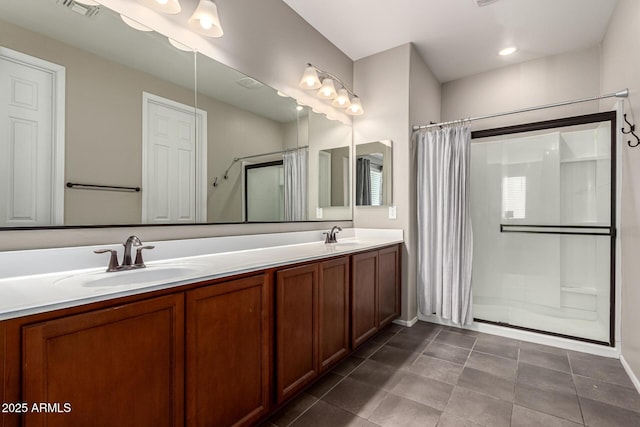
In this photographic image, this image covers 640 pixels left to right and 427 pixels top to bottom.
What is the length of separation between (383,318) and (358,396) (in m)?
0.86

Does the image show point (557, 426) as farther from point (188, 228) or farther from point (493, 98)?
point (493, 98)

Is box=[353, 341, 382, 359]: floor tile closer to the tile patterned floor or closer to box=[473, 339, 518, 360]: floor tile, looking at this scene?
the tile patterned floor

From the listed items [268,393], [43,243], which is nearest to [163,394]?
[268,393]

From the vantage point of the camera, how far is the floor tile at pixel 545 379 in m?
1.85

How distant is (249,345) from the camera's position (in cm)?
134

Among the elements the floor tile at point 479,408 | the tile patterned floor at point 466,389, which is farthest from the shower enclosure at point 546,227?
the floor tile at point 479,408

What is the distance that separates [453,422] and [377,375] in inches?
21.4

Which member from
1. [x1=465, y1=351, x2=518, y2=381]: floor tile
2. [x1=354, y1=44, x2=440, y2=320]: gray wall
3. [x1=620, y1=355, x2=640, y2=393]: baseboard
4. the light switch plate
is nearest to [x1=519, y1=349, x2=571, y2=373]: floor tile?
[x1=465, y1=351, x2=518, y2=381]: floor tile

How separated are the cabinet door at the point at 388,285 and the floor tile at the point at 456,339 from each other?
1.34 feet

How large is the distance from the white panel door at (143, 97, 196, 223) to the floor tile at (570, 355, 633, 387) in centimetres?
275

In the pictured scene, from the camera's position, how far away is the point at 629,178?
2023 millimetres

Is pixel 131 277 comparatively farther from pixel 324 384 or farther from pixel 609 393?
pixel 609 393

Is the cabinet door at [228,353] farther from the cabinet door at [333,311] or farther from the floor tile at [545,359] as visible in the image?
the floor tile at [545,359]

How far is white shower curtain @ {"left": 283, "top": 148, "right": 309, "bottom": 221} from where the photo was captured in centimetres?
235
